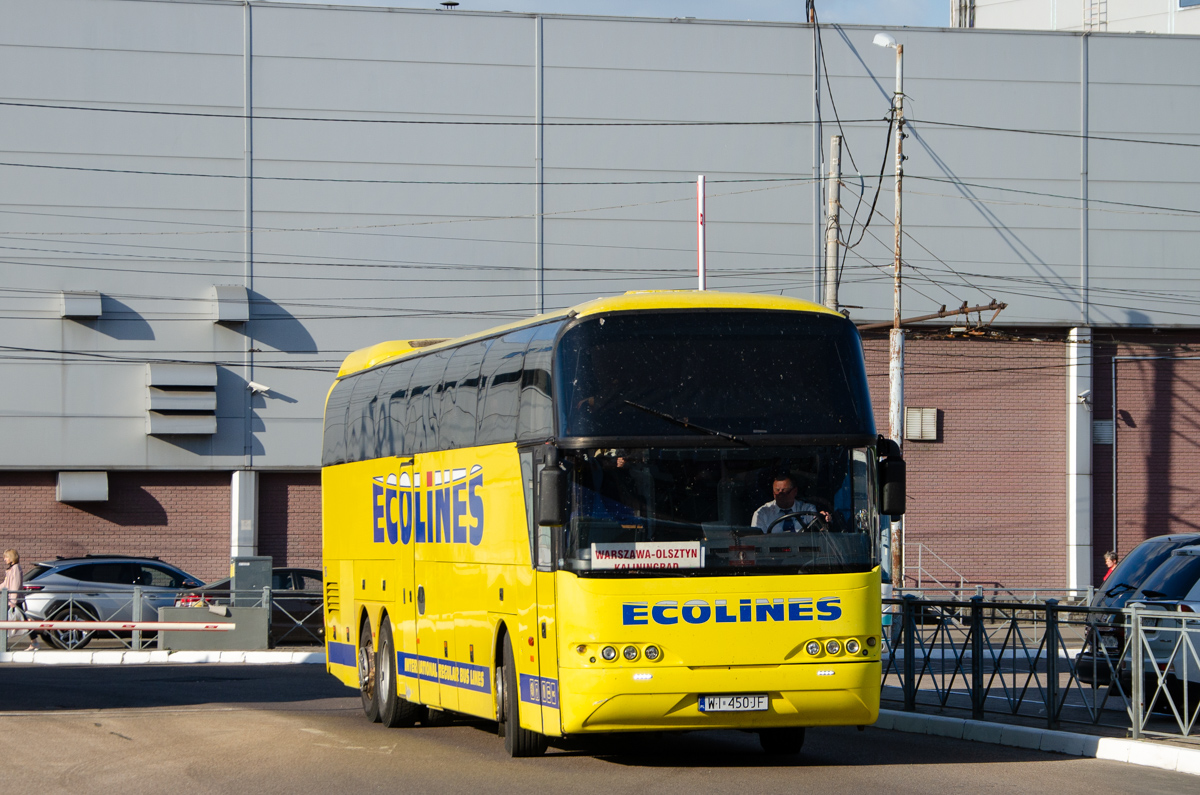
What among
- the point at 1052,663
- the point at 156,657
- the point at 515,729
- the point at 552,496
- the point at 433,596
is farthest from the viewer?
the point at 156,657

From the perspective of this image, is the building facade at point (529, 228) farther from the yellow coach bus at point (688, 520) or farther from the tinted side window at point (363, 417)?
the yellow coach bus at point (688, 520)

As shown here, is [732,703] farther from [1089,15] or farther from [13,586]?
[1089,15]

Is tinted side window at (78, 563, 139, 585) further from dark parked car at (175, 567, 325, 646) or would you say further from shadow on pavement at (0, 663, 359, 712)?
shadow on pavement at (0, 663, 359, 712)

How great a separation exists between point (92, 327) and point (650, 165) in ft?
44.1

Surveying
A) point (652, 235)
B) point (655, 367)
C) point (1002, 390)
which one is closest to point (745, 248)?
point (652, 235)

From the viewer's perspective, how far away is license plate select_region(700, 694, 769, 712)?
9969mm

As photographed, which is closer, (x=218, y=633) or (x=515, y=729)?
(x=515, y=729)

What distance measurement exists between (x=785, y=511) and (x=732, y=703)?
136cm

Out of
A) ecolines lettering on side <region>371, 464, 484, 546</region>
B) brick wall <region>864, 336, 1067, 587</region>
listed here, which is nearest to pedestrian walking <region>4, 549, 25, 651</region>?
ecolines lettering on side <region>371, 464, 484, 546</region>

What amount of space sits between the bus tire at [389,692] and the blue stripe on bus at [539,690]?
12.1 feet

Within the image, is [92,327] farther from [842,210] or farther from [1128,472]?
[1128,472]

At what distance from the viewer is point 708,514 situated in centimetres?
1005

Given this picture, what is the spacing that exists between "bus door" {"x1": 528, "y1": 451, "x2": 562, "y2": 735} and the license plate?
100 centimetres

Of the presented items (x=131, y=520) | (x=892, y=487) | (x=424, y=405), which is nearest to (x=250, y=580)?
(x=131, y=520)
